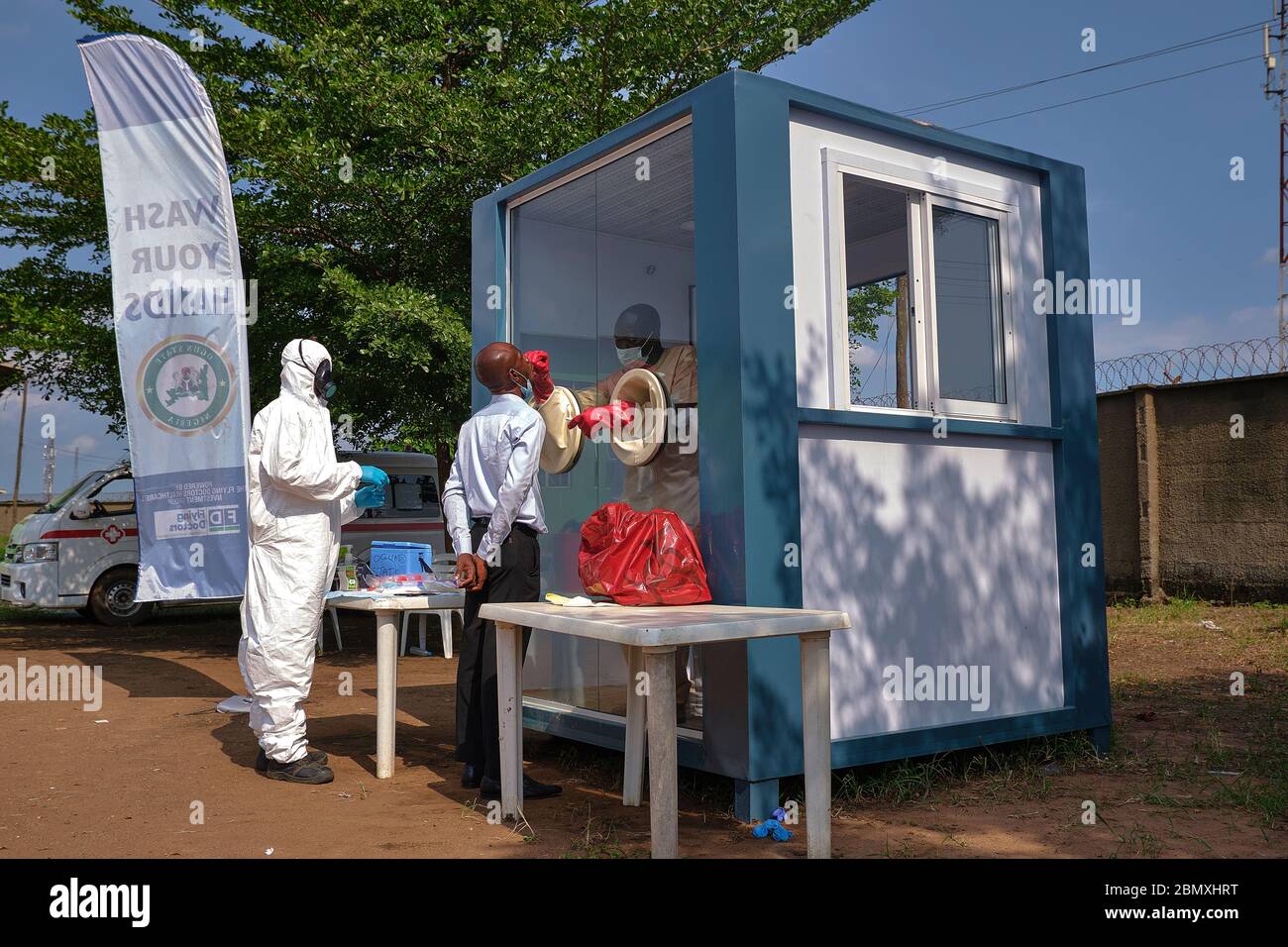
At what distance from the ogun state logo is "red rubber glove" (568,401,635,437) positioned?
11.2ft

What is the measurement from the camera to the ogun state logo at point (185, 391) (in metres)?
7.64

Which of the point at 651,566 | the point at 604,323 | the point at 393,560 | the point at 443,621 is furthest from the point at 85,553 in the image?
the point at 651,566

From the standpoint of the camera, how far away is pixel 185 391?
765 cm

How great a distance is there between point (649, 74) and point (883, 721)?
22.4ft

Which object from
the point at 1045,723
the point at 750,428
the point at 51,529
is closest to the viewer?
the point at 750,428

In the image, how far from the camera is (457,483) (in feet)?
16.4

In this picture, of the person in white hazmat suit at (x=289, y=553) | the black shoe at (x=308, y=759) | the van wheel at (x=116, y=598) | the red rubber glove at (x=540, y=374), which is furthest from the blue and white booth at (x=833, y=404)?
the van wheel at (x=116, y=598)

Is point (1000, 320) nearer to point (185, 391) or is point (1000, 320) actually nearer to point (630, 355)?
point (630, 355)

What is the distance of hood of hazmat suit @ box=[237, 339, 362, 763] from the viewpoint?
513 centimetres

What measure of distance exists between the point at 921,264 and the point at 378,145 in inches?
232

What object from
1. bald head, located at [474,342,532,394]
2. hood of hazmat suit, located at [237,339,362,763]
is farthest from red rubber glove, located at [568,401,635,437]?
hood of hazmat suit, located at [237,339,362,763]

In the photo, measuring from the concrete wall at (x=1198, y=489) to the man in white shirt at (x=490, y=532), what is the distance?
→ 8682 millimetres

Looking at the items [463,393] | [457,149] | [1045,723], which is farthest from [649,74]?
[1045,723]

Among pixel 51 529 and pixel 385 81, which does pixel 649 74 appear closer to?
pixel 385 81
